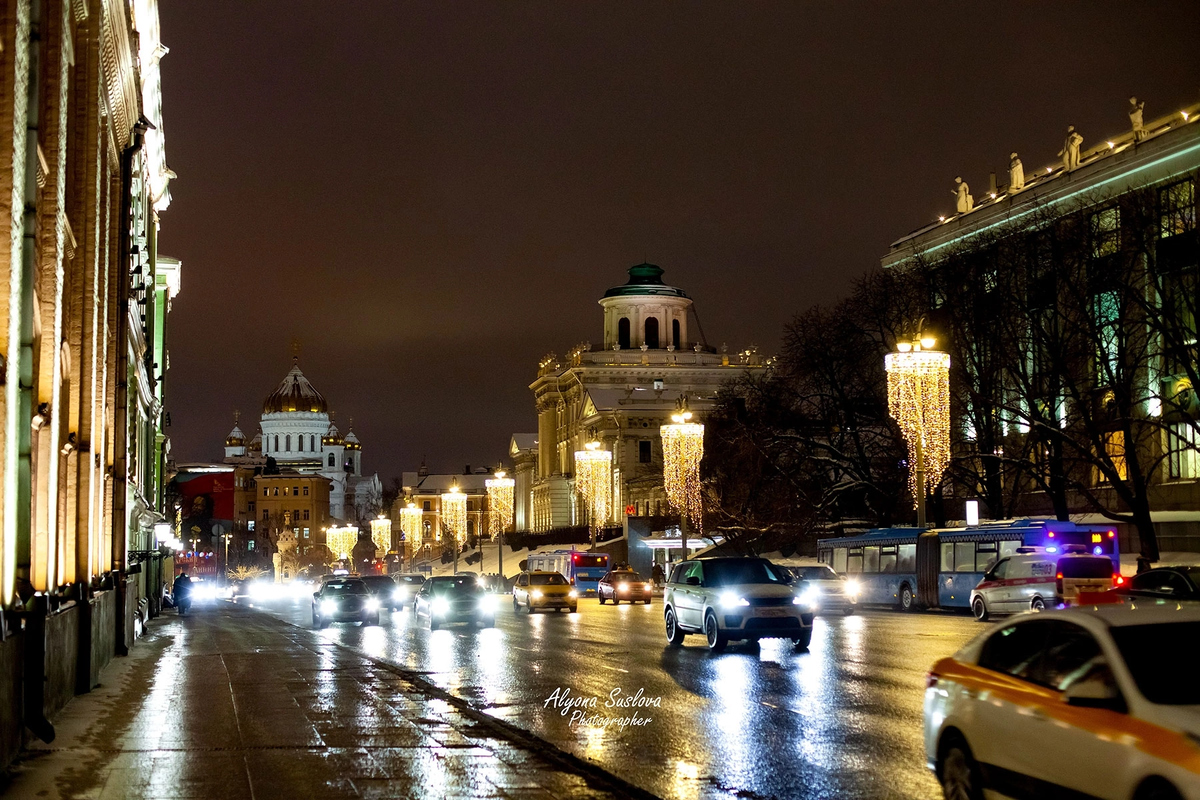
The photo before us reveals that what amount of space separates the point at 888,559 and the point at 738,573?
24466 mm

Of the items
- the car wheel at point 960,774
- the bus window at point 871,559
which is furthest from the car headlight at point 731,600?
the bus window at point 871,559

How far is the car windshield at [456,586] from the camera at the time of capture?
38.6m

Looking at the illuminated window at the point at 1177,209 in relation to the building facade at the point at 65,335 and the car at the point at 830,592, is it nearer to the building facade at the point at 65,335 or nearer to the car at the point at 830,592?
the car at the point at 830,592

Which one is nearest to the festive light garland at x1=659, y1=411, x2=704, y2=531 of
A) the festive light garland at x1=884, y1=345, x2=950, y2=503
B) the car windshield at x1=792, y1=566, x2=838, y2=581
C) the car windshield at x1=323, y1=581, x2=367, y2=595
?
the car windshield at x1=792, y1=566, x2=838, y2=581

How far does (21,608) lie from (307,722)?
3206mm

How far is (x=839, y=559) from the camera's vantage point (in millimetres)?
54938

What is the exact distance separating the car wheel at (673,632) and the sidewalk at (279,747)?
700 centimetres

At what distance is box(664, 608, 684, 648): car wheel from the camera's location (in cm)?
2781

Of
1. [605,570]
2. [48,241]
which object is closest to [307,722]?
[48,241]

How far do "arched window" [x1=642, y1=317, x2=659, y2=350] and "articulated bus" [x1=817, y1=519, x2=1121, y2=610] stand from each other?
263 ft

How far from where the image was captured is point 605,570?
6850 cm

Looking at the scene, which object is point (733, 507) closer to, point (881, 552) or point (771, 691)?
point (881, 552)

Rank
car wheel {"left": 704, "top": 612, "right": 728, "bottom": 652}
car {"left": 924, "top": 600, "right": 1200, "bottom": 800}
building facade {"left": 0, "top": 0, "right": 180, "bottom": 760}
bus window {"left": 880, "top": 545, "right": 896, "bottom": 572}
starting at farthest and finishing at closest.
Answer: bus window {"left": 880, "top": 545, "right": 896, "bottom": 572} < car wheel {"left": 704, "top": 612, "right": 728, "bottom": 652} < building facade {"left": 0, "top": 0, "right": 180, "bottom": 760} < car {"left": 924, "top": 600, "right": 1200, "bottom": 800}

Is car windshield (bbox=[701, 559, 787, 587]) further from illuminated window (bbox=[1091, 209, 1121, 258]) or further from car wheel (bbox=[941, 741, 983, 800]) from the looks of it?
illuminated window (bbox=[1091, 209, 1121, 258])
